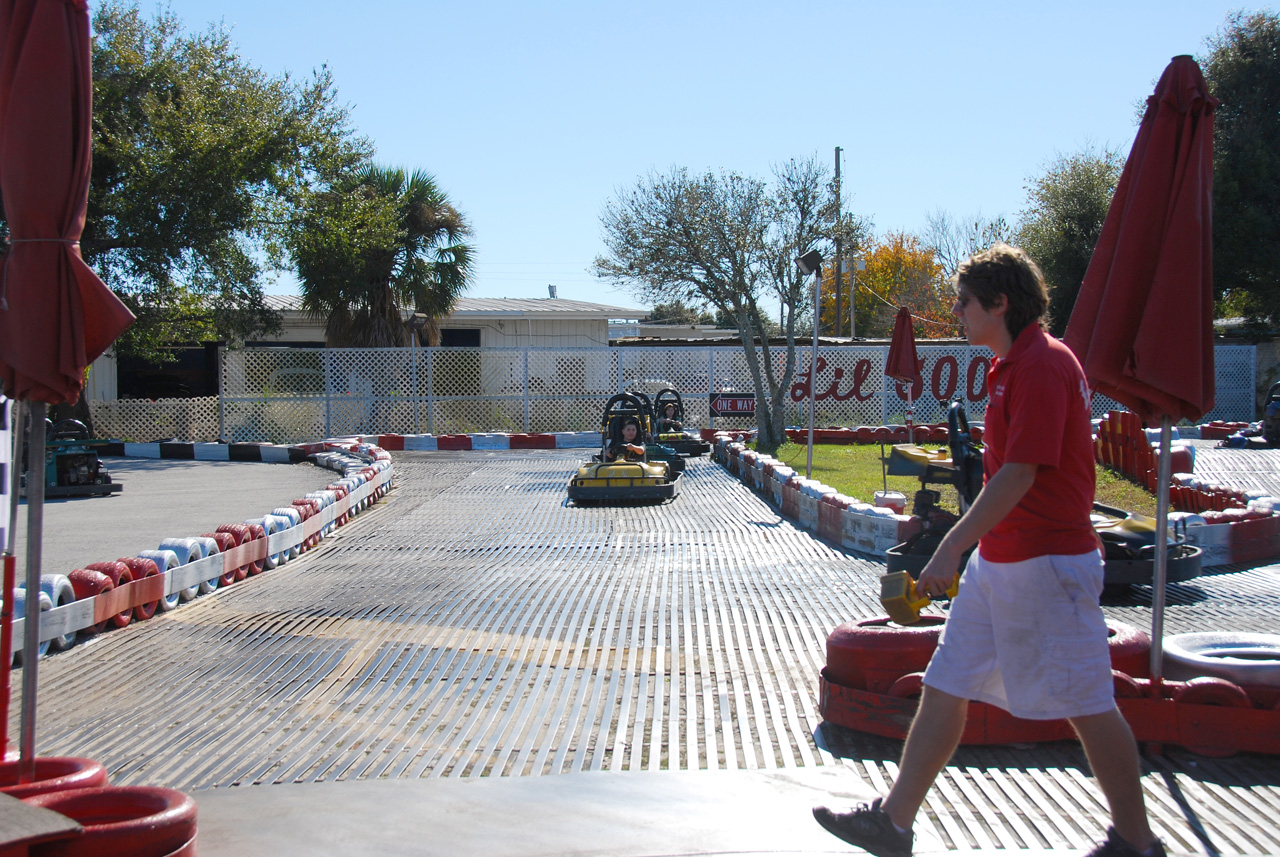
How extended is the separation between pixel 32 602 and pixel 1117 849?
3120mm

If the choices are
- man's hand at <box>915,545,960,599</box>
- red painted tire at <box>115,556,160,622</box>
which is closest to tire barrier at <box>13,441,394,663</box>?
red painted tire at <box>115,556,160,622</box>

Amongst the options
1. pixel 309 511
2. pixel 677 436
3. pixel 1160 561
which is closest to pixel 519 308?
pixel 677 436

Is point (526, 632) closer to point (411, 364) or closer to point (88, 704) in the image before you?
point (88, 704)

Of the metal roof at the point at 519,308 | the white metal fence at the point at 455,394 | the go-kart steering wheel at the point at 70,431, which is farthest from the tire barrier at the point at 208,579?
the metal roof at the point at 519,308

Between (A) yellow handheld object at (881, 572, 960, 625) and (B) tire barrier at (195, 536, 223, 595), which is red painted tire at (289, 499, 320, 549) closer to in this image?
(B) tire barrier at (195, 536, 223, 595)

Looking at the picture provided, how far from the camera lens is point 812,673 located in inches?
191

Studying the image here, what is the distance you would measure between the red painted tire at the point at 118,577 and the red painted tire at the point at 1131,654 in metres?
5.23

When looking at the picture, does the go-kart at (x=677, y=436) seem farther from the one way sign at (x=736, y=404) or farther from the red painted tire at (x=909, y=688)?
the red painted tire at (x=909, y=688)

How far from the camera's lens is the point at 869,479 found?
545 inches

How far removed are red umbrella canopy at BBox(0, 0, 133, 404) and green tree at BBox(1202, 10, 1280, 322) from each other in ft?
88.8

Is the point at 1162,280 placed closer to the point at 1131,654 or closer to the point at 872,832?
the point at 1131,654

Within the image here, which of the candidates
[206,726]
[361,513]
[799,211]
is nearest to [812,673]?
[206,726]

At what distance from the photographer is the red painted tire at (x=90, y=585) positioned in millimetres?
5785

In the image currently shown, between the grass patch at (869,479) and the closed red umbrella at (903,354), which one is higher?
the closed red umbrella at (903,354)
